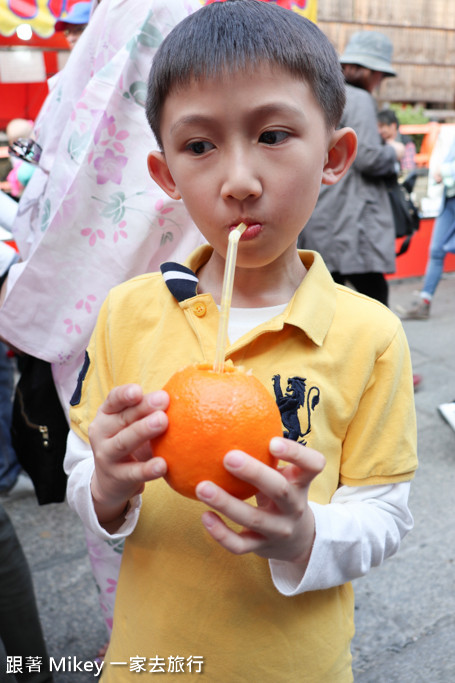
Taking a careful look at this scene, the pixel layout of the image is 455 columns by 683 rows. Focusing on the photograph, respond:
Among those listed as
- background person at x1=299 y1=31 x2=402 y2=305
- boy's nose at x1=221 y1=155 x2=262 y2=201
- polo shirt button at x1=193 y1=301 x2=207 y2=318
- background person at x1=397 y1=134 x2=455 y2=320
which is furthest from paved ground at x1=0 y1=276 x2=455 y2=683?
background person at x1=397 y1=134 x2=455 y2=320

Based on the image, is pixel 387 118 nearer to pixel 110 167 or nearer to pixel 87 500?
pixel 110 167

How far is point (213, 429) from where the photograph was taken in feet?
2.47

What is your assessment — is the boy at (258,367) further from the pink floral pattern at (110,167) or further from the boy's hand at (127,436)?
the pink floral pattern at (110,167)

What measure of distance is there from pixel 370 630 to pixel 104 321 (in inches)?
65.2

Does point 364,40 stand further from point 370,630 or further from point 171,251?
point 370,630

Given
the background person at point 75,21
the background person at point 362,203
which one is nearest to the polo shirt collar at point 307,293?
the background person at point 362,203

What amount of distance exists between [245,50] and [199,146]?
16 centimetres

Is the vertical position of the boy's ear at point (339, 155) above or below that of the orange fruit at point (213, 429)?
above

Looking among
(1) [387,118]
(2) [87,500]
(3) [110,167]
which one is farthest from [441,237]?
(2) [87,500]

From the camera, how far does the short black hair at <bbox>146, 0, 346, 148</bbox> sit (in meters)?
0.94

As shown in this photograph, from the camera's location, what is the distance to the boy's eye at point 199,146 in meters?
0.96

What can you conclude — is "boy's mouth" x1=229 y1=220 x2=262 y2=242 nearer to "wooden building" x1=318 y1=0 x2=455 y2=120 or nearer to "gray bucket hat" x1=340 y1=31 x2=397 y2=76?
"gray bucket hat" x1=340 y1=31 x2=397 y2=76

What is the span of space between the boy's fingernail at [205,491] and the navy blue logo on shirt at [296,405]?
0.98 feet

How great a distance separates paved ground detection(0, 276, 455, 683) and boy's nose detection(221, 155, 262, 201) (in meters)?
1.76
